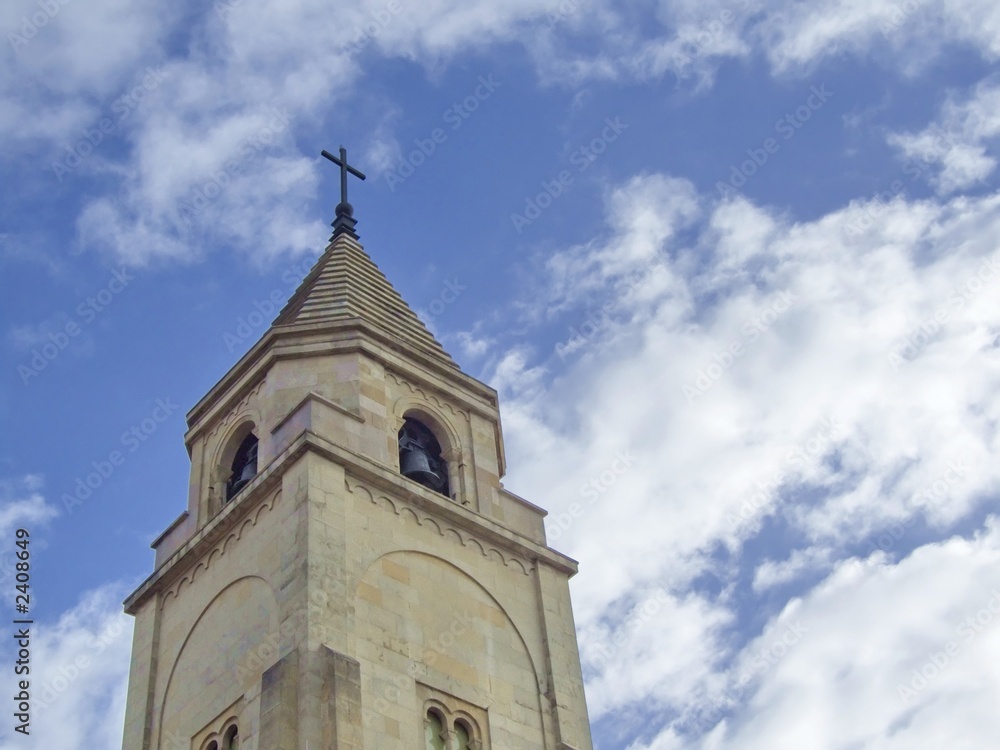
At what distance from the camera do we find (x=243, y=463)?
30.9 meters

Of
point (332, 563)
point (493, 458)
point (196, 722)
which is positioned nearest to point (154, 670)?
point (196, 722)

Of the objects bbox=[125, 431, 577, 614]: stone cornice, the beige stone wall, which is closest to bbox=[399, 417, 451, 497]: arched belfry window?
the beige stone wall

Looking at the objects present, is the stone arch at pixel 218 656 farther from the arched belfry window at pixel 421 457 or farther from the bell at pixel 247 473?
the arched belfry window at pixel 421 457

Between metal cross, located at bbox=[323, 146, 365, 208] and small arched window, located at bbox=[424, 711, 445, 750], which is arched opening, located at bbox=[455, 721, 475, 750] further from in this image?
metal cross, located at bbox=[323, 146, 365, 208]

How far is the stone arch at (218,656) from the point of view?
25.5 metres

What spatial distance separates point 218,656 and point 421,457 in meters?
5.67

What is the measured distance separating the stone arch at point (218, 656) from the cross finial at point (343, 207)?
1243 cm

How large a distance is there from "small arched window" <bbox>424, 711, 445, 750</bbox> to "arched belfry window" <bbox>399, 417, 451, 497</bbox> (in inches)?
212

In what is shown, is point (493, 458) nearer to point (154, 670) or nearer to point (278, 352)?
point (278, 352)

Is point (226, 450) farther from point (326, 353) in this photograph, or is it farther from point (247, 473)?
point (326, 353)

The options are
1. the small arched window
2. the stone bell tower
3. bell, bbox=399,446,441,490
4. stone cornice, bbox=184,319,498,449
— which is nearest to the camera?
the stone bell tower

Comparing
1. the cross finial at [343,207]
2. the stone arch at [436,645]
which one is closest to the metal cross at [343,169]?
the cross finial at [343,207]

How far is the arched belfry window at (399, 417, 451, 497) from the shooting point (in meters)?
29.5

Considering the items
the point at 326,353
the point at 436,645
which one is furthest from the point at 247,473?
the point at 436,645
